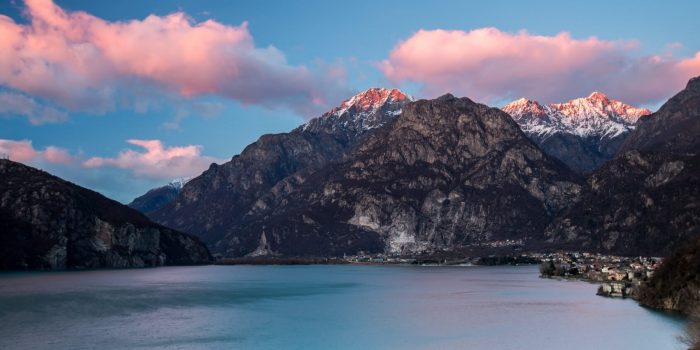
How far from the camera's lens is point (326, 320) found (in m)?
106

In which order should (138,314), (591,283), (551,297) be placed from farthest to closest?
(591,283) < (551,297) < (138,314)

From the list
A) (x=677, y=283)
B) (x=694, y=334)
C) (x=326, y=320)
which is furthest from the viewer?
(x=677, y=283)

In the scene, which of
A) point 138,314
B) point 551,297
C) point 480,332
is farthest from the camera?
point 551,297

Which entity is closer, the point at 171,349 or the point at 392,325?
the point at 171,349

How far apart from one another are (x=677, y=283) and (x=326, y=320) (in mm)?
54142

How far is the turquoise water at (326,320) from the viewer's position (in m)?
82.0

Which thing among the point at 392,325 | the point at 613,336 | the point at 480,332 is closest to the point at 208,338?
the point at 392,325

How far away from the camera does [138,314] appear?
362 ft

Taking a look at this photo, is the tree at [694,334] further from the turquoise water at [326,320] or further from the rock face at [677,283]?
the rock face at [677,283]

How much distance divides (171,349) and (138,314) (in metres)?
35.4

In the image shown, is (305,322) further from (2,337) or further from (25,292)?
(25,292)

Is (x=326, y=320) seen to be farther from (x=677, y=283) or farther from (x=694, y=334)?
(x=677, y=283)

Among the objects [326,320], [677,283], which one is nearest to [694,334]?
[677,283]

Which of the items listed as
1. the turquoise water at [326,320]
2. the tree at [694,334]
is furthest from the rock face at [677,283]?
the tree at [694,334]
